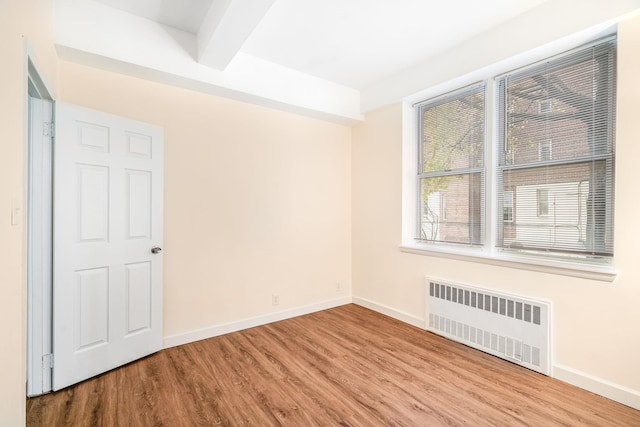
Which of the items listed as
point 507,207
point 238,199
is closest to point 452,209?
point 507,207

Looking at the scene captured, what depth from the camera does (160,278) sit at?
8.86 feet

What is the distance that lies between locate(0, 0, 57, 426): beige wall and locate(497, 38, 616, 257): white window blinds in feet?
11.1

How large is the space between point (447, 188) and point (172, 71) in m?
2.95

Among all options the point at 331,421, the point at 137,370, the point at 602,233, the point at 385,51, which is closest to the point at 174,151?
the point at 137,370

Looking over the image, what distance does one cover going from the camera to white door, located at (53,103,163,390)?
7.16 feet

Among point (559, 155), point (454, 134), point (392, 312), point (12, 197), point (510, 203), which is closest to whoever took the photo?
point (12, 197)

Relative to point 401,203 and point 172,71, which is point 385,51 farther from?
point 172,71

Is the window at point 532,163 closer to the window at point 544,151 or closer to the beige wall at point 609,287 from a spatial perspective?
the window at point 544,151

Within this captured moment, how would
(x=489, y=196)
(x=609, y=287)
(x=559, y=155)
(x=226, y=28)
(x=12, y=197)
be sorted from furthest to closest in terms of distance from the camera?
(x=489, y=196) < (x=559, y=155) < (x=226, y=28) < (x=609, y=287) < (x=12, y=197)

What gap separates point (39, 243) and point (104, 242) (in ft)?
1.24

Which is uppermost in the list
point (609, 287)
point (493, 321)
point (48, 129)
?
point (48, 129)

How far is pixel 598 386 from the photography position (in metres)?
2.13

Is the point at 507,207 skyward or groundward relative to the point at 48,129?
groundward

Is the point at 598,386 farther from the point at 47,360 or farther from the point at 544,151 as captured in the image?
the point at 47,360
